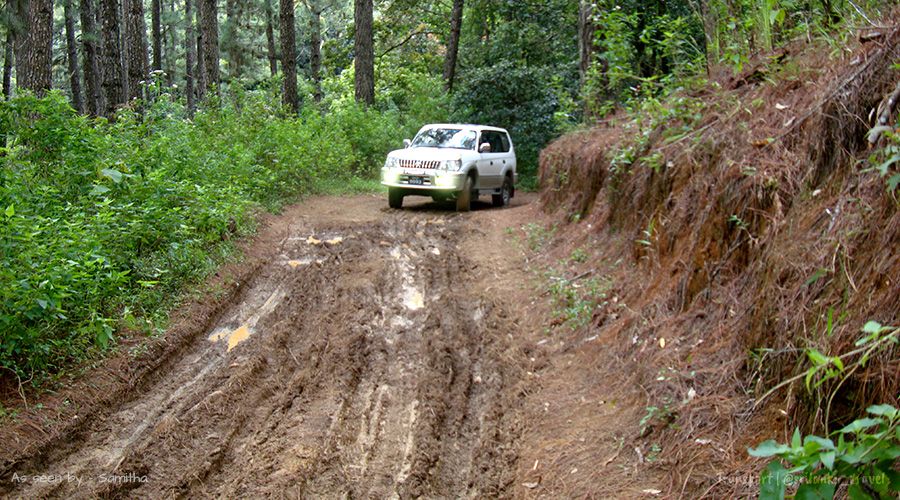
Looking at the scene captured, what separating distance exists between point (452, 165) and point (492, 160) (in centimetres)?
190

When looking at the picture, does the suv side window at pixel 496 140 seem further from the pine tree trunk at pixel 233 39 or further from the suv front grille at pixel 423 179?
the pine tree trunk at pixel 233 39

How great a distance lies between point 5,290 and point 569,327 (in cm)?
506

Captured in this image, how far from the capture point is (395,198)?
52.1ft

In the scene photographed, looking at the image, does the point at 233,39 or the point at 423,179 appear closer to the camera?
the point at 423,179

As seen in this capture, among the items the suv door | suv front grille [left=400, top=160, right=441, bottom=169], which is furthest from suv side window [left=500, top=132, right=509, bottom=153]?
suv front grille [left=400, top=160, right=441, bottom=169]

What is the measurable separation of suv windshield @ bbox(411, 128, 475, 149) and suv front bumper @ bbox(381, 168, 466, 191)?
A: 1173 millimetres

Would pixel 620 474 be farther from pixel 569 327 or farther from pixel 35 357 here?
pixel 35 357

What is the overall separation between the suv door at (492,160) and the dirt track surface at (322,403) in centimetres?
665

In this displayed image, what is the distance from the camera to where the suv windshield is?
16.3 metres

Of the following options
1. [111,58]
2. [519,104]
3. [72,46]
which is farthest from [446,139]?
[72,46]

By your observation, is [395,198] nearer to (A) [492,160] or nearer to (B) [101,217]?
(A) [492,160]

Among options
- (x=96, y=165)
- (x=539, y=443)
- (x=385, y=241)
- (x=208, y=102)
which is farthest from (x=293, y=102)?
(x=539, y=443)

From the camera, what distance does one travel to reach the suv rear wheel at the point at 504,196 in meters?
17.8

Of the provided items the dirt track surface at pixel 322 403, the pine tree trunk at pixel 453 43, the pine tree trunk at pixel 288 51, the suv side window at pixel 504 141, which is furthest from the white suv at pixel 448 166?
the pine tree trunk at pixel 453 43
